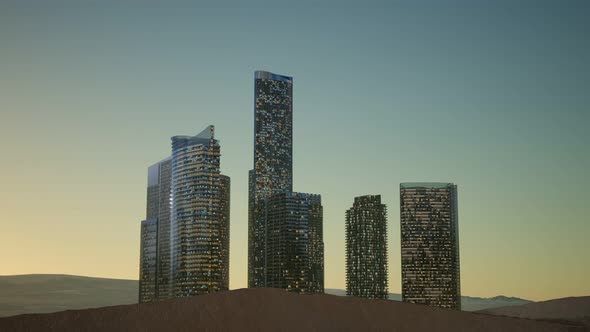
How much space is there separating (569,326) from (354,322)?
730 cm

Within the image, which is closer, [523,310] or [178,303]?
[178,303]

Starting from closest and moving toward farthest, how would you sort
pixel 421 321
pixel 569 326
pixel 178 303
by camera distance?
pixel 178 303, pixel 421 321, pixel 569 326

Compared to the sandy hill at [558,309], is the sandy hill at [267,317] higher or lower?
higher

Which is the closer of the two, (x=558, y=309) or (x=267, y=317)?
(x=267, y=317)

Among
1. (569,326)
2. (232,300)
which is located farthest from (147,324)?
(569,326)

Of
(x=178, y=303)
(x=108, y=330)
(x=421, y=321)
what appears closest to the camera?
(x=108, y=330)

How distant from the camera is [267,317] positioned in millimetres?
18328

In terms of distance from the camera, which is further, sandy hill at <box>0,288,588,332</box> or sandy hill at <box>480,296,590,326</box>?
sandy hill at <box>480,296,590,326</box>

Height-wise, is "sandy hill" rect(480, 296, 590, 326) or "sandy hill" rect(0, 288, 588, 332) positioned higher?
"sandy hill" rect(0, 288, 588, 332)

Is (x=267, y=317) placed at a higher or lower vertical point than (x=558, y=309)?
higher

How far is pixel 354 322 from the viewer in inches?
752

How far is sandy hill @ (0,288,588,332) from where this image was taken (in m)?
17.2

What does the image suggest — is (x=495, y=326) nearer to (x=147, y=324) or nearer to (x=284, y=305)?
(x=284, y=305)

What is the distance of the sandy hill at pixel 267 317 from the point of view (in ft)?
56.4
